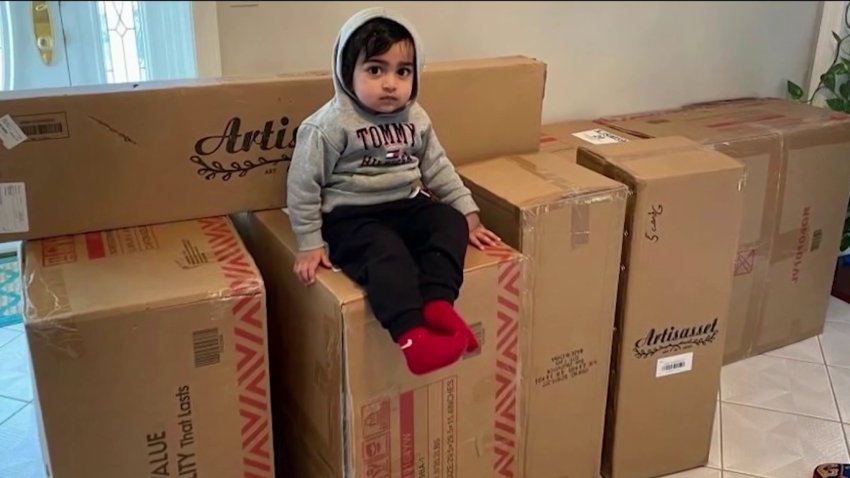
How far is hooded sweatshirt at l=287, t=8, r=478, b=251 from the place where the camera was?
1461 mm

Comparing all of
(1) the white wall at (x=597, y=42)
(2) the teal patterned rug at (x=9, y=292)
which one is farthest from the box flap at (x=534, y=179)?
(2) the teal patterned rug at (x=9, y=292)

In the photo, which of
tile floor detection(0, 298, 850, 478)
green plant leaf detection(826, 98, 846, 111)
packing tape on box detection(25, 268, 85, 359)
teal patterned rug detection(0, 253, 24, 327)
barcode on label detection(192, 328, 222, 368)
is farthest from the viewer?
green plant leaf detection(826, 98, 846, 111)

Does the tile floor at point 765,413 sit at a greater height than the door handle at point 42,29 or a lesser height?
lesser

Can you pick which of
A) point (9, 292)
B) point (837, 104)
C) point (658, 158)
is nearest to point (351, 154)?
point (658, 158)

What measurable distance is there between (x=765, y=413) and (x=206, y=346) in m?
1.39

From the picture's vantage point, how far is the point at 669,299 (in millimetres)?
1724

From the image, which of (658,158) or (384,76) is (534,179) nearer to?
(658,158)

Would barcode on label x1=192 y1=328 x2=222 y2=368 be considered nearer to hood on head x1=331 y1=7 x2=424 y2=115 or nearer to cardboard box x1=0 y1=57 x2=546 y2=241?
cardboard box x1=0 y1=57 x2=546 y2=241

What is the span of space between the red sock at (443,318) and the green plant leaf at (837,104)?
5.69 ft

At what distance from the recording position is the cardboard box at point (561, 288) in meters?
1.57

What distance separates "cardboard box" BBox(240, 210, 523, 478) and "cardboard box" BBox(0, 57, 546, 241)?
123 mm

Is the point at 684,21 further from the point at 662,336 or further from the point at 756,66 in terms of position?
the point at 662,336

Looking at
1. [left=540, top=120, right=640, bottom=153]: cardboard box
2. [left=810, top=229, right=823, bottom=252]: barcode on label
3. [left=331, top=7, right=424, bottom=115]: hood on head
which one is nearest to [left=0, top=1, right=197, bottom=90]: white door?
[left=331, top=7, right=424, bottom=115]: hood on head

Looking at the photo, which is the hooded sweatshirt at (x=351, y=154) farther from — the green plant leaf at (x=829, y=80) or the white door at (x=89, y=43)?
the green plant leaf at (x=829, y=80)
